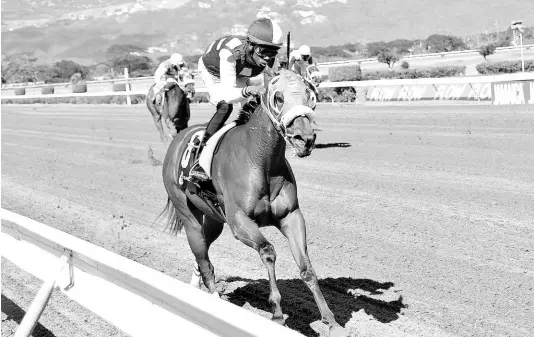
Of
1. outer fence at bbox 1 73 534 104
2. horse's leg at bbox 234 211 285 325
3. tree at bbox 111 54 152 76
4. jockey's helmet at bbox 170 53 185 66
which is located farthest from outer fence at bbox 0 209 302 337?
tree at bbox 111 54 152 76

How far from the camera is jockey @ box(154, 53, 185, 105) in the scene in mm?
13133

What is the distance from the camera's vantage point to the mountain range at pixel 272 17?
120263 mm

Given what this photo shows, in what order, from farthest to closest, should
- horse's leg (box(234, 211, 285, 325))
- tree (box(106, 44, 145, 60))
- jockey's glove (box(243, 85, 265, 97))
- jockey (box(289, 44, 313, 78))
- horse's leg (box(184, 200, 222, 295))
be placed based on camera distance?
tree (box(106, 44, 145, 60)) → jockey (box(289, 44, 313, 78)) → horse's leg (box(184, 200, 222, 295)) → jockey's glove (box(243, 85, 265, 97)) → horse's leg (box(234, 211, 285, 325))

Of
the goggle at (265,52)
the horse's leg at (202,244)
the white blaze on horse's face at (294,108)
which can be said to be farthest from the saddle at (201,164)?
the white blaze on horse's face at (294,108)

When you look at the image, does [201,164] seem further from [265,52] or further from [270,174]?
[265,52]

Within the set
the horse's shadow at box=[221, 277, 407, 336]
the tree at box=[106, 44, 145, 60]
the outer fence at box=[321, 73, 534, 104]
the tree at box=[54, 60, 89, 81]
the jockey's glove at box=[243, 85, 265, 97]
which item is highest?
the tree at box=[106, 44, 145, 60]

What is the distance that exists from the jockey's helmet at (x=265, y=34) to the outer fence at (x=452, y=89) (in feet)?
40.1

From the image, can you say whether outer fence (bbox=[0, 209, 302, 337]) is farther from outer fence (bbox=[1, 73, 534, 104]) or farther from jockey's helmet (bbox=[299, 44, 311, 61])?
outer fence (bbox=[1, 73, 534, 104])

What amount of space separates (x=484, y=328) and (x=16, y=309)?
11.8ft

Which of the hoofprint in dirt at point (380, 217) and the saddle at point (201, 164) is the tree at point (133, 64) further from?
the saddle at point (201, 164)

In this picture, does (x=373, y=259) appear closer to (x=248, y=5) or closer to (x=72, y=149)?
(x=72, y=149)

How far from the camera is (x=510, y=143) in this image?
1261cm

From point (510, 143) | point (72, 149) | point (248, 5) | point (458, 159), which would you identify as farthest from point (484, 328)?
point (248, 5)

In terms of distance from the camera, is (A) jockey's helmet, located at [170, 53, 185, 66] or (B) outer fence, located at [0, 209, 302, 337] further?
(A) jockey's helmet, located at [170, 53, 185, 66]
